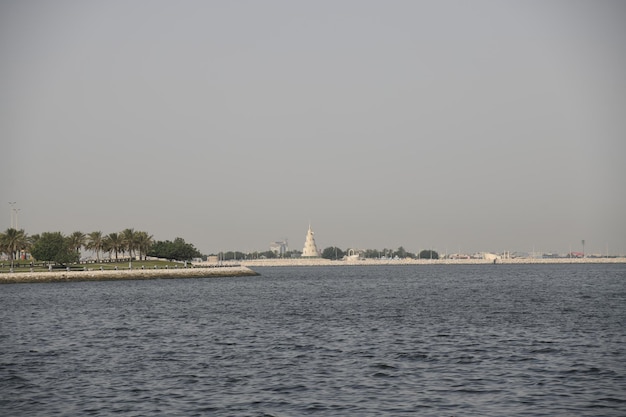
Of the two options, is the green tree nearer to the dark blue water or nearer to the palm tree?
the palm tree

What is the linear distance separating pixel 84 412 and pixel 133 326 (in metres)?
32.5

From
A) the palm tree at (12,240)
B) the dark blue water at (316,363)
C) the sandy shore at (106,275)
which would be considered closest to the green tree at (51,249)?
the palm tree at (12,240)

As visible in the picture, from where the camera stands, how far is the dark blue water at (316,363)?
29.2 m

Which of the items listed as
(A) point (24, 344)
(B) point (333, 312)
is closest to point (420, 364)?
(A) point (24, 344)

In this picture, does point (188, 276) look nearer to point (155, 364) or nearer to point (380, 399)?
point (155, 364)

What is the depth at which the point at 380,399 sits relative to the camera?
30031 millimetres

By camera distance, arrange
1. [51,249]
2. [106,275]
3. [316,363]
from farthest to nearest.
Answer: [51,249] → [106,275] → [316,363]

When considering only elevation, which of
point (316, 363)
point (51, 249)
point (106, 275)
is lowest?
point (316, 363)

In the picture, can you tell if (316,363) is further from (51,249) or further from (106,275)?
(51,249)

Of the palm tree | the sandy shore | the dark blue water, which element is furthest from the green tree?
the dark blue water

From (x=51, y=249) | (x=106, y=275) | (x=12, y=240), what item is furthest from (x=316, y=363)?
(x=12, y=240)

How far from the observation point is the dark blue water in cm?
2919

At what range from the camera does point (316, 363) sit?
39094 millimetres

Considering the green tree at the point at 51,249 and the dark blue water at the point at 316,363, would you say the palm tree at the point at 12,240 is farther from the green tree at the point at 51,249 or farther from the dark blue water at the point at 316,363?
the dark blue water at the point at 316,363
